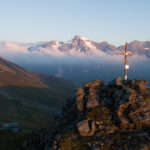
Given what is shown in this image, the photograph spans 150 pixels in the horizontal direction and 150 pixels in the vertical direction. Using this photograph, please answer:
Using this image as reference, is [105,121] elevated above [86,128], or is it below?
above

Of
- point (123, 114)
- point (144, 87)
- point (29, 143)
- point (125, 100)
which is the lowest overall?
point (29, 143)

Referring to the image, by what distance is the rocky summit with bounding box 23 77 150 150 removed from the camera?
782 inches

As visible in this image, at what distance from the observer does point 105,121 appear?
2219cm

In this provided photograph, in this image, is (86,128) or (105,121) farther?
(105,121)

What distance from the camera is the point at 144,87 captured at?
25.0 m

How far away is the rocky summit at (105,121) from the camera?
1986 centimetres

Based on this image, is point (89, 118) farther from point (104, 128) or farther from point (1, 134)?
point (1, 134)

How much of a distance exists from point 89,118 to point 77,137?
2667mm

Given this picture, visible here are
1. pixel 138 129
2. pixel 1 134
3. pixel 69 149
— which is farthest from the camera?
pixel 1 134

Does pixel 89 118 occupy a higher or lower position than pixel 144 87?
lower

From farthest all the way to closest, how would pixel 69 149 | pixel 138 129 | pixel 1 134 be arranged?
pixel 1 134, pixel 138 129, pixel 69 149

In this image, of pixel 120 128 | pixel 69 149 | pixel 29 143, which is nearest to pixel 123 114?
pixel 120 128

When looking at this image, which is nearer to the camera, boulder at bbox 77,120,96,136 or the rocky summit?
the rocky summit

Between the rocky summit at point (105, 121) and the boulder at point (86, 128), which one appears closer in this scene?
the rocky summit at point (105, 121)
